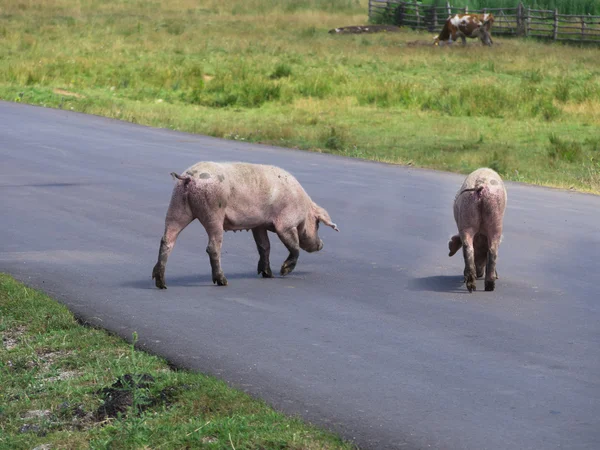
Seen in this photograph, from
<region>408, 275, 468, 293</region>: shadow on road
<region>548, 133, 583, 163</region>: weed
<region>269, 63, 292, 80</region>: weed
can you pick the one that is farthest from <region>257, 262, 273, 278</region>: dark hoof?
<region>269, 63, 292, 80</region>: weed

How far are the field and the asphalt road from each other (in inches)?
186

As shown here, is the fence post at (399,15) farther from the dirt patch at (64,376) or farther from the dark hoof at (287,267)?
the dirt patch at (64,376)

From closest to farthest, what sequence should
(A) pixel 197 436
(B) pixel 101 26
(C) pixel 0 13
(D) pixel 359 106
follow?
(A) pixel 197 436, (D) pixel 359 106, (B) pixel 101 26, (C) pixel 0 13

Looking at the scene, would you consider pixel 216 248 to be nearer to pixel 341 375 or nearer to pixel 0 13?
pixel 341 375

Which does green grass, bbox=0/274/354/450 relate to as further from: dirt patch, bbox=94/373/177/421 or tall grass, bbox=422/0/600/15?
tall grass, bbox=422/0/600/15

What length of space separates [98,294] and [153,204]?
515 centimetres

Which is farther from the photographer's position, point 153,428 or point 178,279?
point 178,279

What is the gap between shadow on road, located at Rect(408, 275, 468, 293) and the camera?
10281 millimetres

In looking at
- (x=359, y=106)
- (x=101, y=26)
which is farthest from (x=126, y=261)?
(x=101, y=26)

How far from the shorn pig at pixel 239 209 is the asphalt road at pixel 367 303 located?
345 millimetres

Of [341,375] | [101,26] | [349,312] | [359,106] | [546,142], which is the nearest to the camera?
[341,375]

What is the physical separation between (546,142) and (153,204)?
35.4 feet

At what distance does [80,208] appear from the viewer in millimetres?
14320

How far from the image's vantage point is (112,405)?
6.40 m
